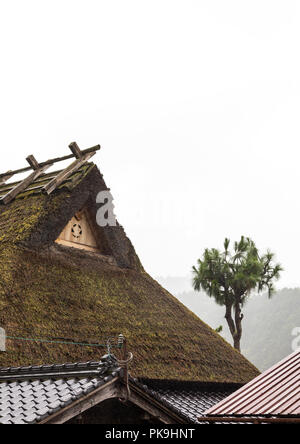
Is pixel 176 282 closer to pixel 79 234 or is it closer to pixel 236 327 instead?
pixel 236 327

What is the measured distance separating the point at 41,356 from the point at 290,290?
64766 mm

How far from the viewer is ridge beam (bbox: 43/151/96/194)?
45.0 feet

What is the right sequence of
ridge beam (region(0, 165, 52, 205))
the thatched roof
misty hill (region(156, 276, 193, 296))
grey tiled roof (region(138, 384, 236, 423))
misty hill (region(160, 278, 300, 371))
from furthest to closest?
misty hill (region(156, 276, 193, 296)) < misty hill (region(160, 278, 300, 371)) < ridge beam (region(0, 165, 52, 205)) < grey tiled roof (region(138, 384, 236, 423)) < the thatched roof

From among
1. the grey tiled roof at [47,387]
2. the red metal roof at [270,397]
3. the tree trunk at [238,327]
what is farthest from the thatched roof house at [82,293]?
Result: the tree trunk at [238,327]

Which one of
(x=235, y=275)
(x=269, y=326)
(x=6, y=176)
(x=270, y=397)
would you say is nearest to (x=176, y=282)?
(x=269, y=326)

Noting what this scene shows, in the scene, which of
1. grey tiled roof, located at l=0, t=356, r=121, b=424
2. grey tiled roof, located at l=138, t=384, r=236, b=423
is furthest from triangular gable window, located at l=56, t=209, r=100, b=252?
grey tiled roof, located at l=0, t=356, r=121, b=424

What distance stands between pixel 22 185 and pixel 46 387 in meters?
9.71

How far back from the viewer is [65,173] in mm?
14648

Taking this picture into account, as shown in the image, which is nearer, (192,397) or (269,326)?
(192,397)

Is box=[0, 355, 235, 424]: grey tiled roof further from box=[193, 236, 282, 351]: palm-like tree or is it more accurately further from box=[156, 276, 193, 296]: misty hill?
box=[156, 276, 193, 296]: misty hill

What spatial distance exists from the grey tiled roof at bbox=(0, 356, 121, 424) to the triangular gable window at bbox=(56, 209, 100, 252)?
22.1 feet

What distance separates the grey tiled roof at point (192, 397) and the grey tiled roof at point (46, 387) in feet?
12.3

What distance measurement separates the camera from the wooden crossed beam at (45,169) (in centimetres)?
1409

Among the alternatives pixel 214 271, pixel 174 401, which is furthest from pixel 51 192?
pixel 214 271
